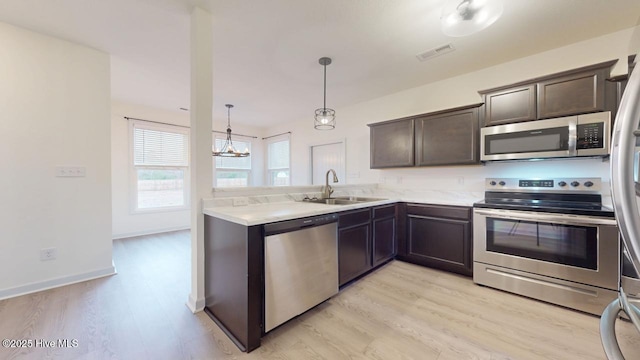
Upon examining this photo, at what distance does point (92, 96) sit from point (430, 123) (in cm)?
A: 400

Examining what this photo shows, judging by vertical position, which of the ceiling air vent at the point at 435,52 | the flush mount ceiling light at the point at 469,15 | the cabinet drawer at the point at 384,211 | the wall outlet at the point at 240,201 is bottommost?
the cabinet drawer at the point at 384,211

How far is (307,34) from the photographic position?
7.93 feet

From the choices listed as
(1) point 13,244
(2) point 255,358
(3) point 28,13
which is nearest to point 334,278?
(2) point 255,358

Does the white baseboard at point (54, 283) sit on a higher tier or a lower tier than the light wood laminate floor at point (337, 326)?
higher

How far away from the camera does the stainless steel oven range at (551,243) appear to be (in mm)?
1940

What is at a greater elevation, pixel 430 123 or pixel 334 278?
pixel 430 123

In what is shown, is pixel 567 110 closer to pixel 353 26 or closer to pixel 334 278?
pixel 353 26

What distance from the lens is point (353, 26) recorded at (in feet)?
7.50

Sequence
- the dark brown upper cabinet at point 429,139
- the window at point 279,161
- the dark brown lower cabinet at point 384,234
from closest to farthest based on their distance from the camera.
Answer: the dark brown lower cabinet at point 384,234
the dark brown upper cabinet at point 429,139
the window at point 279,161

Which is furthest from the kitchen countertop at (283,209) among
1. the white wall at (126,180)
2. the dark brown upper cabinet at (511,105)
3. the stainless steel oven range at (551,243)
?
the white wall at (126,180)

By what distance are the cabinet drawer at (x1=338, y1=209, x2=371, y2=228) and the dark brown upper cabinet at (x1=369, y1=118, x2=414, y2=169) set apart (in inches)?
48.8

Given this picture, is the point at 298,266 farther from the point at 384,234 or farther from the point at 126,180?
the point at 126,180

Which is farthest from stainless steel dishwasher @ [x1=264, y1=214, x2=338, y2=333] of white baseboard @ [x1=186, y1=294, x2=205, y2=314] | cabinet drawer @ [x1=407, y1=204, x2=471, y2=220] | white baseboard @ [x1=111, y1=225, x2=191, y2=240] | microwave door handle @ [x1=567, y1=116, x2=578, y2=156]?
white baseboard @ [x1=111, y1=225, x2=191, y2=240]

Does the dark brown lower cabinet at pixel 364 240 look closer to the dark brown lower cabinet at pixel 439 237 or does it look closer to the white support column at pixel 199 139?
the dark brown lower cabinet at pixel 439 237
